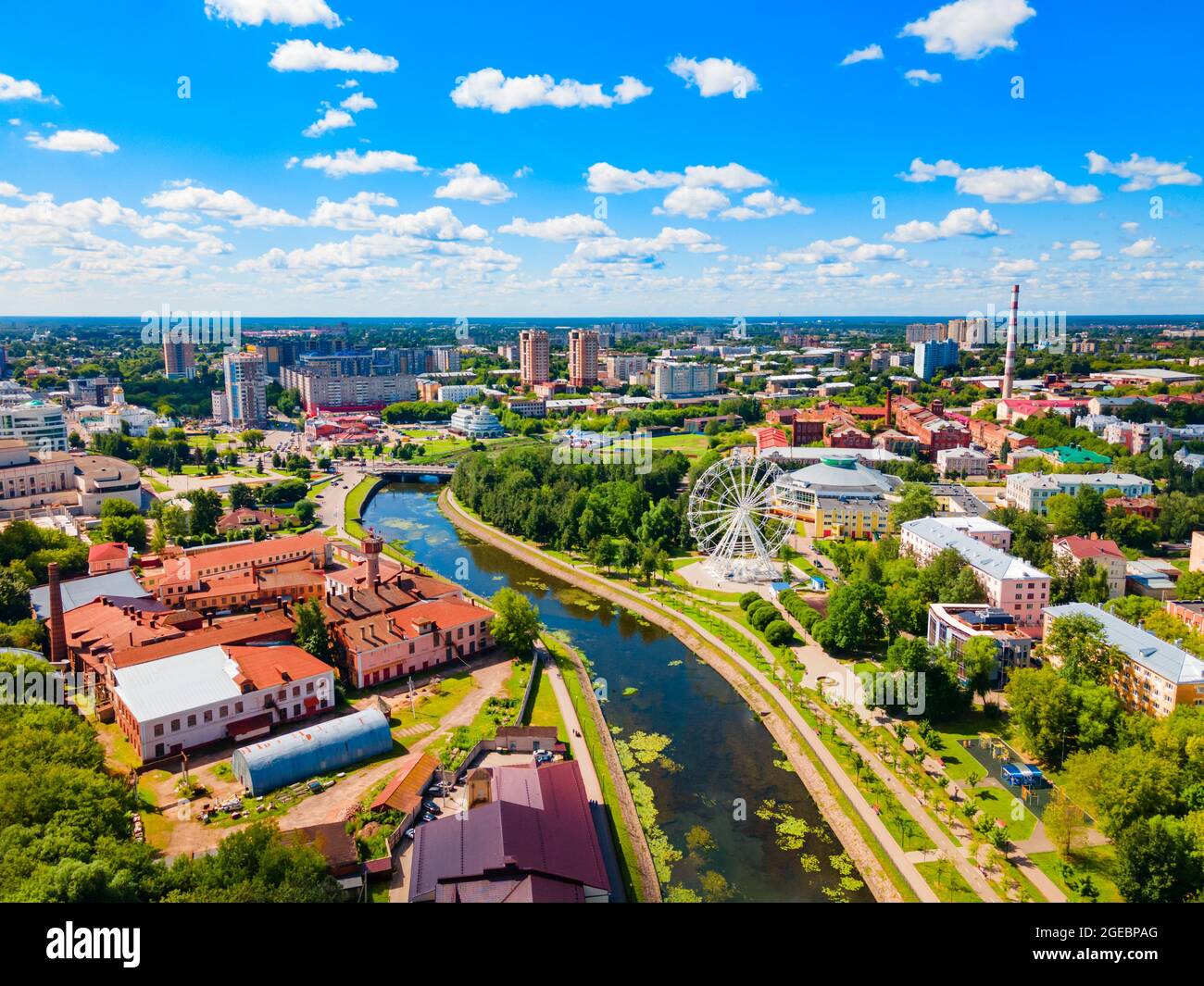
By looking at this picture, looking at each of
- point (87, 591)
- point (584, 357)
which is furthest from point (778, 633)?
point (584, 357)

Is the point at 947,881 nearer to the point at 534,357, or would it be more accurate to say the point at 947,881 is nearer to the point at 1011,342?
the point at 1011,342

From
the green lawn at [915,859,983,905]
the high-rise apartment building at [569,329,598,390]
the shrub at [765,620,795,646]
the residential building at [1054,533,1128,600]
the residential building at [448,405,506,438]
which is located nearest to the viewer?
the green lawn at [915,859,983,905]

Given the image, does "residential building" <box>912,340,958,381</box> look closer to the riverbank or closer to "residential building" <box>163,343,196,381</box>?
the riverbank

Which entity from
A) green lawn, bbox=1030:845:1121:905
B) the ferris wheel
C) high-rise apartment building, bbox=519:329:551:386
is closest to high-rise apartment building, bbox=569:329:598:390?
high-rise apartment building, bbox=519:329:551:386

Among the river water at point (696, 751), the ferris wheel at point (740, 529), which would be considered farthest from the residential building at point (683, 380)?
the river water at point (696, 751)

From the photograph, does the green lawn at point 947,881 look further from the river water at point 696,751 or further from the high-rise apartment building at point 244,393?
the high-rise apartment building at point 244,393
